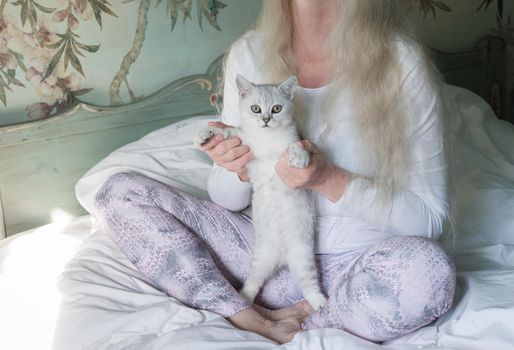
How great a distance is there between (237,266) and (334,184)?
1.09 ft

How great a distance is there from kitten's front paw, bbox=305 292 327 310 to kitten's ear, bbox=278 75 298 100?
0.42 metres

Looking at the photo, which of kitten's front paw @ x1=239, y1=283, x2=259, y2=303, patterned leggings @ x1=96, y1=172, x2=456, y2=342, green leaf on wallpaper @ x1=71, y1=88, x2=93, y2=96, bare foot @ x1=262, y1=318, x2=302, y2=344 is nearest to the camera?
patterned leggings @ x1=96, y1=172, x2=456, y2=342

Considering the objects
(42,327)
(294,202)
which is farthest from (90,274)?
(294,202)

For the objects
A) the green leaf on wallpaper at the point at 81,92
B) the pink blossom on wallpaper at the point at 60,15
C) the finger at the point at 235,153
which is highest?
the pink blossom on wallpaper at the point at 60,15

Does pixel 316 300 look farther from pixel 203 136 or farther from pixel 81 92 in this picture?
pixel 81 92

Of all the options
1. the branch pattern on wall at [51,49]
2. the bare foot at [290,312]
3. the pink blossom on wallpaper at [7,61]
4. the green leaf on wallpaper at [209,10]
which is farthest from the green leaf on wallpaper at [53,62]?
the bare foot at [290,312]

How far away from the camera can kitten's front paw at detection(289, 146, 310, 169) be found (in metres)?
1.09

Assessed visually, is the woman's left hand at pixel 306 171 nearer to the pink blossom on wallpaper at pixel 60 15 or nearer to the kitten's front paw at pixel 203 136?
the kitten's front paw at pixel 203 136

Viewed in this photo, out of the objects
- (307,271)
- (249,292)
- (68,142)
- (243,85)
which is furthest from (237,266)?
(68,142)

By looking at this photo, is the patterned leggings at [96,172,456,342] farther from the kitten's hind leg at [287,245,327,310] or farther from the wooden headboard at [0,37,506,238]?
the wooden headboard at [0,37,506,238]

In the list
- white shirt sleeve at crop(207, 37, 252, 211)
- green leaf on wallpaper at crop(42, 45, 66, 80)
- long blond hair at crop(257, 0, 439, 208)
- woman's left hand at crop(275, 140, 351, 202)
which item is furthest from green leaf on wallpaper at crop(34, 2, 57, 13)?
woman's left hand at crop(275, 140, 351, 202)

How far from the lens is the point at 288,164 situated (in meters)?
1.12

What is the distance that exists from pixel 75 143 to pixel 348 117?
1.10 meters

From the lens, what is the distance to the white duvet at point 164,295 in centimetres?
110
